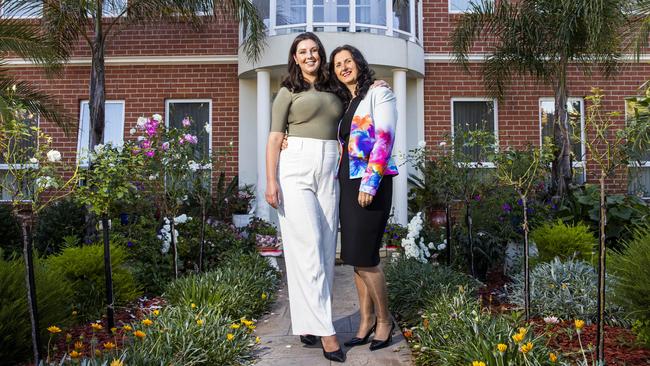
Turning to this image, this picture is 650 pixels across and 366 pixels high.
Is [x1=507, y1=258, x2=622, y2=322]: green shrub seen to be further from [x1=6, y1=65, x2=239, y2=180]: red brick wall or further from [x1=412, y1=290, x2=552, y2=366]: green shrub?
[x1=6, y1=65, x2=239, y2=180]: red brick wall

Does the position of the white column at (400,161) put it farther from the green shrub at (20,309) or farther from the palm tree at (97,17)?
the green shrub at (20,309)

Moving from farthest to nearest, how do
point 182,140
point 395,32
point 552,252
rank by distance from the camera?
point 395,32 → point 552,252 → point 182,140

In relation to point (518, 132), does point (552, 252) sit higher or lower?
lower

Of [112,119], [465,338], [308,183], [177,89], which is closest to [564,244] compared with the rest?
[465,338]

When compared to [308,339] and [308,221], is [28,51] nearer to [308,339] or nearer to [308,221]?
[308,221]

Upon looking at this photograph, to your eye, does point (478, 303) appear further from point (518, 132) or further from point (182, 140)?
point (518, 132)

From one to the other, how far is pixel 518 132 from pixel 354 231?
7961mm

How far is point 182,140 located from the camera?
5715mm

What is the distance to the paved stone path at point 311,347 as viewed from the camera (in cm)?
350

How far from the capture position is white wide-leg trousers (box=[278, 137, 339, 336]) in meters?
3.54

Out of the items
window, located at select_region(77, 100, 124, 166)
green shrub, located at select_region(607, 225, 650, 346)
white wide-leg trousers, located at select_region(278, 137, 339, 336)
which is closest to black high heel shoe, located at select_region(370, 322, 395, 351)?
white wide-leg trousers, located at select_region(278, 137, 339, 336)

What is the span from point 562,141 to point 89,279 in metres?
6.63

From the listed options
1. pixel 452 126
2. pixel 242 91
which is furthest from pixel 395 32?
pixel 242 91

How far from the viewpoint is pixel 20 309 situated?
3527mm
